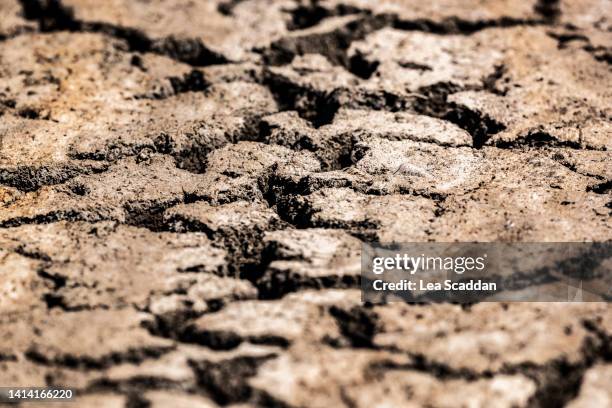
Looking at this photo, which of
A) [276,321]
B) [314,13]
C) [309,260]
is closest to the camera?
[276,321]

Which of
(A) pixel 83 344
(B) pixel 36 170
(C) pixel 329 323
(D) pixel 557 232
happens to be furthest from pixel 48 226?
(D) pixel 557 232

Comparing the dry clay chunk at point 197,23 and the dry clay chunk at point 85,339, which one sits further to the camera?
the dry clay chunk at point 197,23

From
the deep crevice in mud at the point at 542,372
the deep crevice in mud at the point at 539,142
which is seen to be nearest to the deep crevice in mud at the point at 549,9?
the deep crevice in mud at the point at 539,142

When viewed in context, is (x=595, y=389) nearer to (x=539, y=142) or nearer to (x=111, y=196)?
(x=539, y=142)

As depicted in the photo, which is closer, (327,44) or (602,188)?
(602,188)

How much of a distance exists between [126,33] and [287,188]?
0.89 meters

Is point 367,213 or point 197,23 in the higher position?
point 197,23

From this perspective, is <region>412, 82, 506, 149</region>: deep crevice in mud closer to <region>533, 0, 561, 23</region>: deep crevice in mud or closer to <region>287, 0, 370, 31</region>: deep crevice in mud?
<region>287, 0, 370, 31</region>: deep crevice in mud

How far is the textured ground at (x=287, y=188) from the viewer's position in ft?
2.68

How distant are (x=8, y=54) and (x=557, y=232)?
1.57 metres

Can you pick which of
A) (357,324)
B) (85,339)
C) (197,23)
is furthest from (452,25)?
(85,339)

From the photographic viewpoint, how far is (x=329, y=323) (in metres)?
0.89

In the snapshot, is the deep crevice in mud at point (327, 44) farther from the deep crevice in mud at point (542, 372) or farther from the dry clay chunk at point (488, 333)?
the deep crevice in mud at point (542, 372)

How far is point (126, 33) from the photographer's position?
175cm
